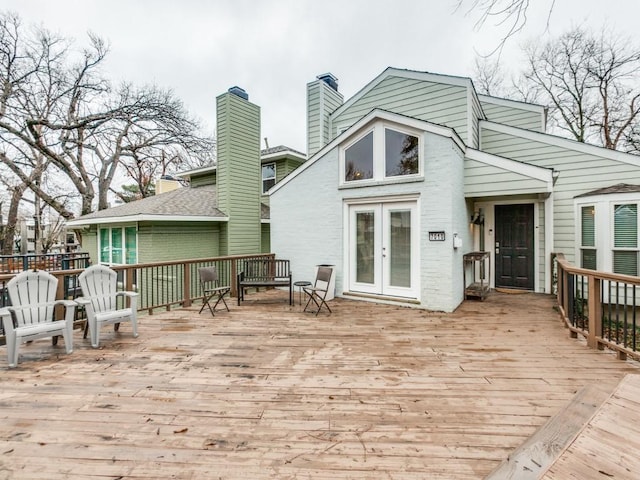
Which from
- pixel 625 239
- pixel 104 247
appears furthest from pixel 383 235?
pixel 104 247

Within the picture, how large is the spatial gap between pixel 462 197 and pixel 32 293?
7.23 meters

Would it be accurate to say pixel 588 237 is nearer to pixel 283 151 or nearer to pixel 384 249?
pixel 384 249

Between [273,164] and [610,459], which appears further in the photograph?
[273,164]

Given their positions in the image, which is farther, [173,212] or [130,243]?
[130,243]

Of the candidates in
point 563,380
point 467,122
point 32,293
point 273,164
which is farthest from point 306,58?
point 563,380

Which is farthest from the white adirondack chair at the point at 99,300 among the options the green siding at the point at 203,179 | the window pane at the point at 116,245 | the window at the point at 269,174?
the green siding at the point at 203,179

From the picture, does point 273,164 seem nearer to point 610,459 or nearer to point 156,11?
point 156,11

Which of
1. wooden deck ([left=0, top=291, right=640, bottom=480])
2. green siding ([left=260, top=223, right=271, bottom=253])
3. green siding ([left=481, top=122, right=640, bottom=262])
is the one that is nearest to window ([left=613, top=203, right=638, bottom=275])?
green siding ([left=481, top=122, right=640, bottom=262])

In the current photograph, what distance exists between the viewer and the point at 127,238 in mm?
9195

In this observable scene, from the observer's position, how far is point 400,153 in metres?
6.31

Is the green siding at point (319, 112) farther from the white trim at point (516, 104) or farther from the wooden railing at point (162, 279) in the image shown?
the white trim at point (516, 104)

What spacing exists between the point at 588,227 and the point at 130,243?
A: 11.4 metres

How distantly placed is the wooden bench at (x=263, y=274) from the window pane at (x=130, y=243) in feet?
11.7

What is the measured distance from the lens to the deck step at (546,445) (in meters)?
1.64
